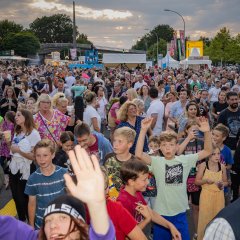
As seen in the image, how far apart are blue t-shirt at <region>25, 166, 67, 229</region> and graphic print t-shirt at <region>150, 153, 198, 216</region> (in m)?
1.04

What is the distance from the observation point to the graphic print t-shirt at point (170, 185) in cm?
424

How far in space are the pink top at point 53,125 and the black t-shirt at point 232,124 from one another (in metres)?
3.03

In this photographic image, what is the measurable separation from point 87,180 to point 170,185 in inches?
108

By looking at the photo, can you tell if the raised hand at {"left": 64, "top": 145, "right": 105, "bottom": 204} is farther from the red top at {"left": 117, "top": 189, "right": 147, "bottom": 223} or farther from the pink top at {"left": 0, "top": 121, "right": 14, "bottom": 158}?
the pink top at {"left": 0, "top": 121, "right": 14, "bottom": 158}

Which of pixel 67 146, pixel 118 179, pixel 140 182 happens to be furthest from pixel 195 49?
pixel 140 182

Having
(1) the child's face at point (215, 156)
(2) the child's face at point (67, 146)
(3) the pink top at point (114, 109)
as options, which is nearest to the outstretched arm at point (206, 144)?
(1) the child's face at point (215, 156)

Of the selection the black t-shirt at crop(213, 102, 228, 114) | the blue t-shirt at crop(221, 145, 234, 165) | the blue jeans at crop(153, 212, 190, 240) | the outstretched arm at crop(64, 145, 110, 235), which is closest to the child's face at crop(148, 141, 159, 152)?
the blue t-shirt at crop(221, 145, 234, 165)

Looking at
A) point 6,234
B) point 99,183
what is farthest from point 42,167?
point 99,183

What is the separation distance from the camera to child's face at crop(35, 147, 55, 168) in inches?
165

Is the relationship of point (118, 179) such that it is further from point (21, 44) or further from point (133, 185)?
point (21, 44)

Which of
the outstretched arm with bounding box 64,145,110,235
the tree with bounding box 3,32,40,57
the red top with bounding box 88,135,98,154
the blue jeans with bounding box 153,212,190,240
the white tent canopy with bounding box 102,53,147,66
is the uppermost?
the tree with bounding box 3,32,40,57

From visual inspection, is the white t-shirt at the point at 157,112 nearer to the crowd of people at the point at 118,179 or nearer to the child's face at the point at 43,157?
the crowd of people at the point at 118,179

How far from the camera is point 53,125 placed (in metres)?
6.64

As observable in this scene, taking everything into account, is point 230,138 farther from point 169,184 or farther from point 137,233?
point 137,233
